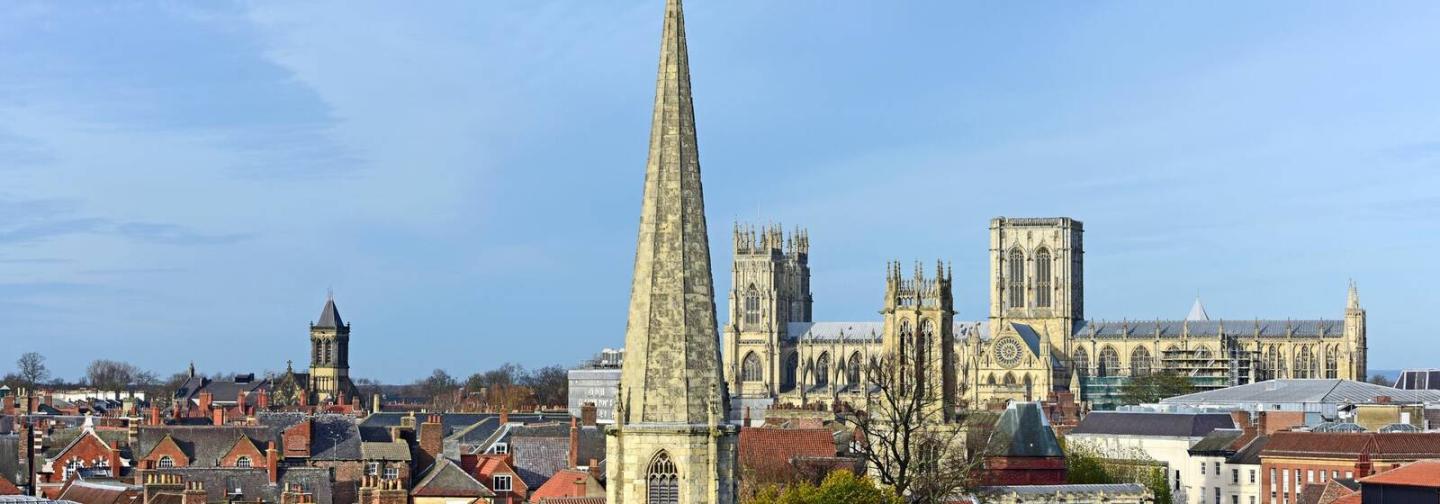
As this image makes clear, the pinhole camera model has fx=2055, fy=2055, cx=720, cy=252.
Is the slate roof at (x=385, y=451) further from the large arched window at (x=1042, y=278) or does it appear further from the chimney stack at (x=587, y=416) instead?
the large arched window at (x=1042, y=278)

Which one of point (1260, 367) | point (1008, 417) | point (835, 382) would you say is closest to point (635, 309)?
point (1008, 417)

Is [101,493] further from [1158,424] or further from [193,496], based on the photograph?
[1158,424]

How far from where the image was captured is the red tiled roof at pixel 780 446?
56.0 meters

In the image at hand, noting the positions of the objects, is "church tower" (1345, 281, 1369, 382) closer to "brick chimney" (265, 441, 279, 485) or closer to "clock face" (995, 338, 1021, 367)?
"clock face" (995, 338, 1021, 367)

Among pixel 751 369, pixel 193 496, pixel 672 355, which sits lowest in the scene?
pixel 751 369

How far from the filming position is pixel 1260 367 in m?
155

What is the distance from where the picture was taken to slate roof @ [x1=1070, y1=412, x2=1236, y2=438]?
294ft

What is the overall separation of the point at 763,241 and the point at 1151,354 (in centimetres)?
4059

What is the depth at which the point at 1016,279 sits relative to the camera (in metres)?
175

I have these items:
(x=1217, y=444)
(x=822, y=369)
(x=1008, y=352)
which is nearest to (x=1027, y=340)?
(x=1008, y=352)

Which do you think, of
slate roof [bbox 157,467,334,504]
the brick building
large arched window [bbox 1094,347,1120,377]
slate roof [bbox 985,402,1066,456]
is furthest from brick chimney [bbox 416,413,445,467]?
large arched window [bbox 1094,347,1120,377]

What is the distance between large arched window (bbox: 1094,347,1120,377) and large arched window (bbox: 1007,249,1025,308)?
8922 mm

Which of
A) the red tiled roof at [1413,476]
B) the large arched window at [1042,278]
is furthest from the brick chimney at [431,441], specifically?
the large arched window at [1042,278]

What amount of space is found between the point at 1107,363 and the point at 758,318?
107ft
